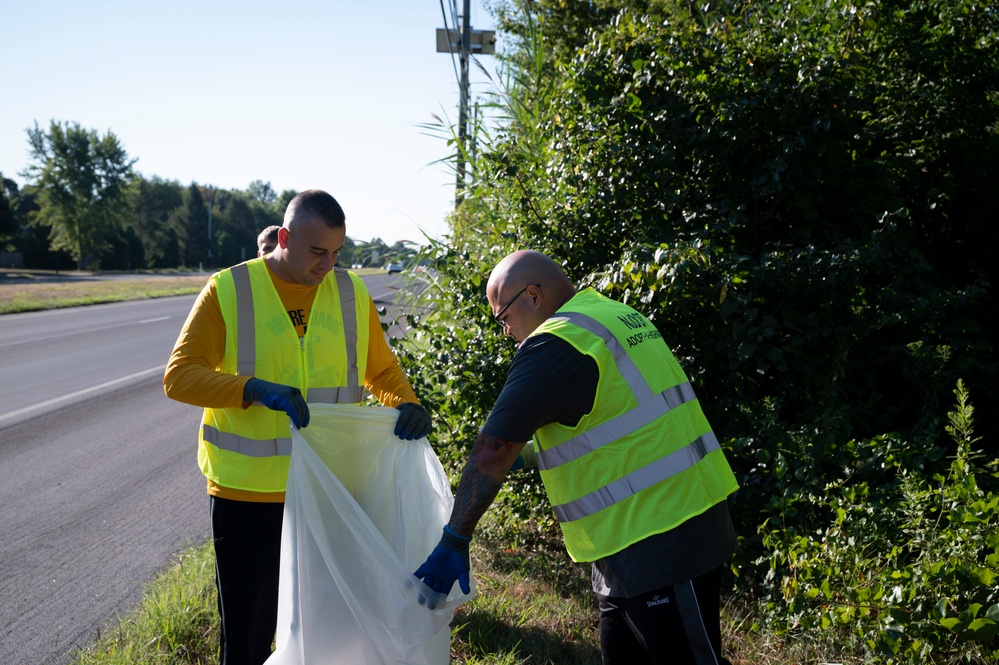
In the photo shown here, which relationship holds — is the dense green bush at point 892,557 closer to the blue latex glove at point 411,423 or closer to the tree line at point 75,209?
the blue latex glove at point 411,423

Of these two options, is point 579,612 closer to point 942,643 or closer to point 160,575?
point 942,643

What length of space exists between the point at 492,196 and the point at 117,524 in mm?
3398

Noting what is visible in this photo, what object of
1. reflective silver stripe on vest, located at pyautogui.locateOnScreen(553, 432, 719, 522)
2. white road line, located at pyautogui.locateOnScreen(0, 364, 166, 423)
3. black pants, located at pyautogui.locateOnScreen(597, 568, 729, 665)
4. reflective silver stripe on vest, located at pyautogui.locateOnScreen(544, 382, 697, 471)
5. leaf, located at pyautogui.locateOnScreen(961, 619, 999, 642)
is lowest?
white road line, located at pyautogui.locateOnScreen(0, 364, 166, 423)

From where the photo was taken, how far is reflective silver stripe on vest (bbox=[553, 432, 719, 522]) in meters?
2.19

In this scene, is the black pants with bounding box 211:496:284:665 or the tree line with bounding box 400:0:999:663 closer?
the black pants with bounding box 211:496:284:665

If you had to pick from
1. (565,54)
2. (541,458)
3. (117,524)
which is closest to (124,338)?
(117,524)

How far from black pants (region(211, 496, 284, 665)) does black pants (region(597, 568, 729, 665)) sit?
1.22m

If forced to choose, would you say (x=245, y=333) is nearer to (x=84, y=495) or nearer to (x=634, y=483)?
(x=634, y=483)

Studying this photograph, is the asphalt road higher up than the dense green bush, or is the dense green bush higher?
the dense green bush

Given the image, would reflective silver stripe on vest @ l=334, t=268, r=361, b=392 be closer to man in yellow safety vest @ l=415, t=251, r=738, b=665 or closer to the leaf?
man in yellow safety vest @ l=415, t=251, r=738, b=665

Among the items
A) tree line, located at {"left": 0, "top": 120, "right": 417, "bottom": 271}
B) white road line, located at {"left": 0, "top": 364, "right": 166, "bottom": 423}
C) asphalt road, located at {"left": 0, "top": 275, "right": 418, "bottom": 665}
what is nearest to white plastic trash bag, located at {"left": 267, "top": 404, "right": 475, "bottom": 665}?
asphalt road, located at {"left": 0, "top": 275, "right": 418, "bottom": 665}

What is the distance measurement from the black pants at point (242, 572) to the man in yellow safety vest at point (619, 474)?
28.3 inches

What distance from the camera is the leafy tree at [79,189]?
53.8m

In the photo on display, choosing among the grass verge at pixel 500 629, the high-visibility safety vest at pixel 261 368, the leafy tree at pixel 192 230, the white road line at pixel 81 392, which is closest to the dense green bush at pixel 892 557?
the grass verge at pixel 500 629
